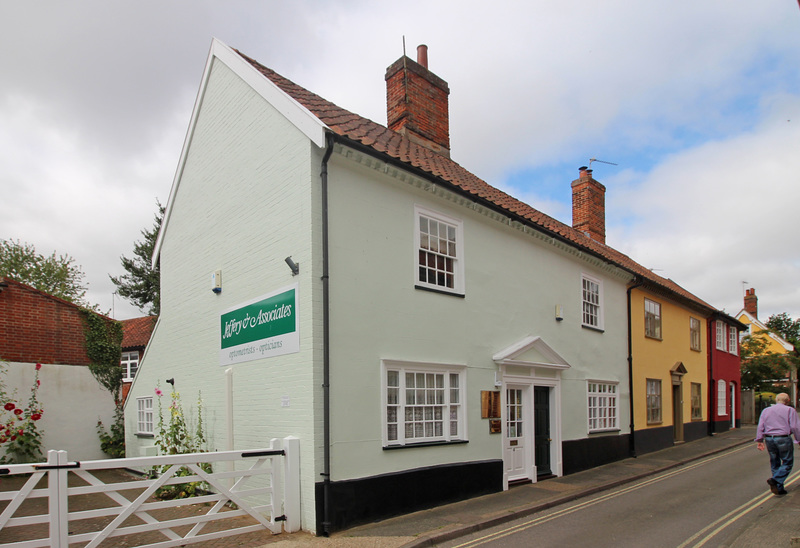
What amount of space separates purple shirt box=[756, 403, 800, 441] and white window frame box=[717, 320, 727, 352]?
17.5 metres

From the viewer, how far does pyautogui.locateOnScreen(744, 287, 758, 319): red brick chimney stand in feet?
145

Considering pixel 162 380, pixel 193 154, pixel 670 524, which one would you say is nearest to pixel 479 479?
pixel 670 524

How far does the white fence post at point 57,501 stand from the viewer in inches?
241

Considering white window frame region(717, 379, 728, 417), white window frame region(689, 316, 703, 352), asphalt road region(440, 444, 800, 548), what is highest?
white window frame region(689, 316, 703, 352)

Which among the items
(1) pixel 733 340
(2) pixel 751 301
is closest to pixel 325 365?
(1) pixel 733 340

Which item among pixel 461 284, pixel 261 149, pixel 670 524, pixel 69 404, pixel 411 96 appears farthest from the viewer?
pixel 69 404

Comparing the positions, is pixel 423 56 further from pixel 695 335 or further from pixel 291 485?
pixel 695 335

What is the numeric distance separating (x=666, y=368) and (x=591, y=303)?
20.5 feet

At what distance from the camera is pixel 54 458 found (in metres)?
6.12

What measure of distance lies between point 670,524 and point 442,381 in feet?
13.4

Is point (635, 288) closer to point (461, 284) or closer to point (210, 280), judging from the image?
point (461, 284)

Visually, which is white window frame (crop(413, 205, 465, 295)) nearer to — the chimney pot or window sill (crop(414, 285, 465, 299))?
window sill (crop(414, 285, 465, 299))

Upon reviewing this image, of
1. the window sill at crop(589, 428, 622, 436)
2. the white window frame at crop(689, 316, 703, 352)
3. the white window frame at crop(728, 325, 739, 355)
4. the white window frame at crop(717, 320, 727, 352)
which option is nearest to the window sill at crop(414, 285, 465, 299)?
the window sill at crop(589, 428, 622, 436)

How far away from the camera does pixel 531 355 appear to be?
12.3m
